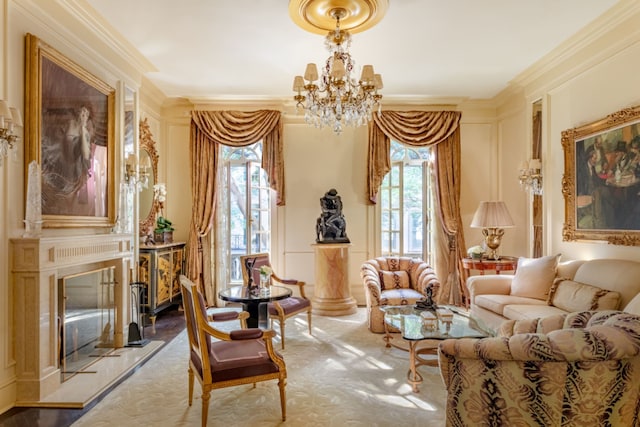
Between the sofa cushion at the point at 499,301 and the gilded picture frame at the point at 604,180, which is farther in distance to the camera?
the sofa cushion at the point at 499,301

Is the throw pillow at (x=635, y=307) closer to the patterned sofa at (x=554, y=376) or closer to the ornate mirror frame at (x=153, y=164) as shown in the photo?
the patterned sofa at (x=554, y=376)

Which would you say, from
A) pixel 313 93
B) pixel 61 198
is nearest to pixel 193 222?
pixel 61 198

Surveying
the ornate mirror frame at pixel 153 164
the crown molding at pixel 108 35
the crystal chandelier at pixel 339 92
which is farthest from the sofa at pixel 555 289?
the crown molding at pixel 108 35

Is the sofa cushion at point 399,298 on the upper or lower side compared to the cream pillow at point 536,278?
lower

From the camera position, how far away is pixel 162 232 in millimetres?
5336

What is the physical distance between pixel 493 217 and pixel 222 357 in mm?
3958

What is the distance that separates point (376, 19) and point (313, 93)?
91 cm

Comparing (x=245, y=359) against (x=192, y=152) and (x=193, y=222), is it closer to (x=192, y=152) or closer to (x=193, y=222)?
(x=193, y=222)

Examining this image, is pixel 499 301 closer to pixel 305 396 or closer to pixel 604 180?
pixel 604 180

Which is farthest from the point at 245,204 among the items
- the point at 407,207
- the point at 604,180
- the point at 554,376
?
the point at 554,376

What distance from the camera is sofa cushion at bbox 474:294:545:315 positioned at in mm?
3869

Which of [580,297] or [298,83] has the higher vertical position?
[298,83]

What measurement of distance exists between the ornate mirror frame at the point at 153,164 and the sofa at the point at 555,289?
14.5 feet

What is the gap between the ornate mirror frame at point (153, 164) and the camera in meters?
5.24
